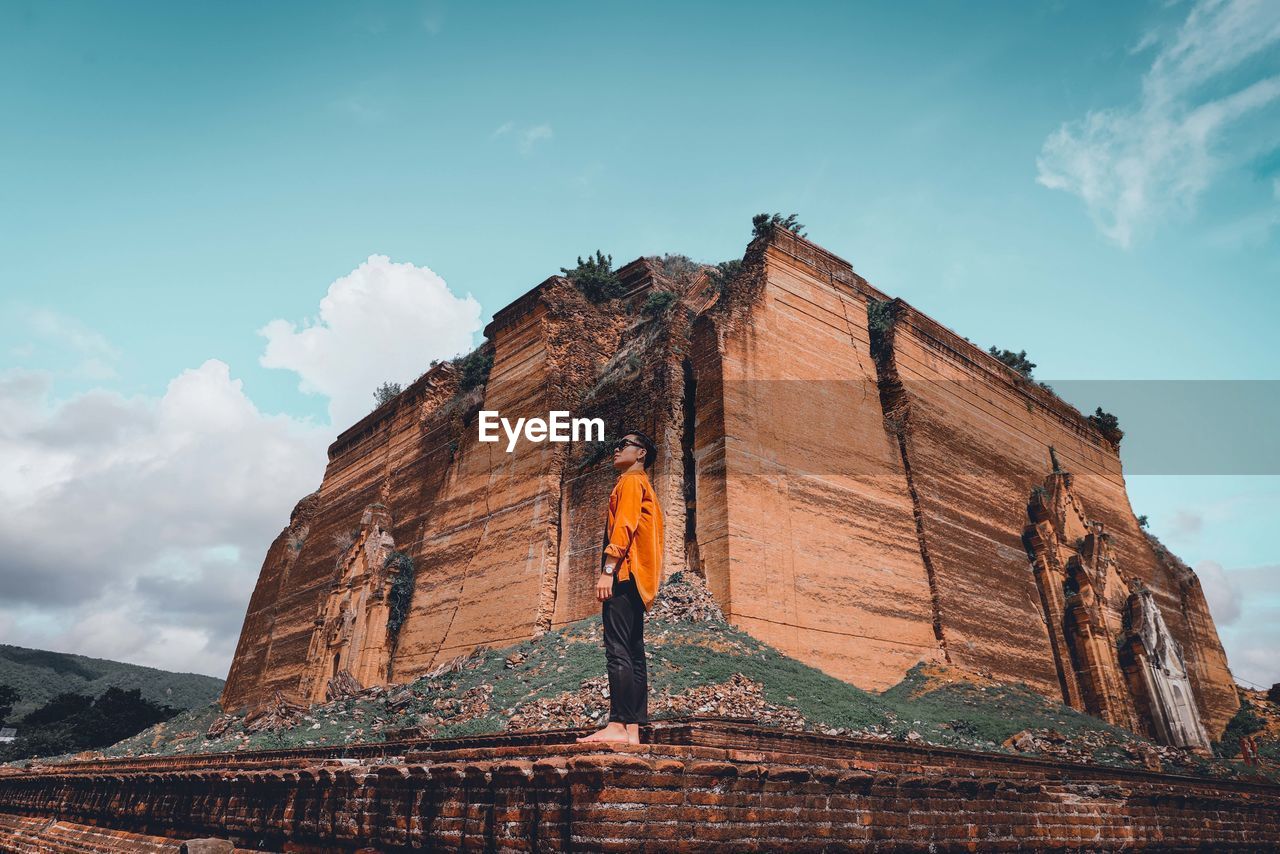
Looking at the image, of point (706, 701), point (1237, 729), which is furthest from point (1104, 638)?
point (706, 701)

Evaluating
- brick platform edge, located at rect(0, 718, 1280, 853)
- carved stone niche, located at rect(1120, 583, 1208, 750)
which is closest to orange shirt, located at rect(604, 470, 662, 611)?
brick platform edge, located at rect(0, 718, 1280, 853)

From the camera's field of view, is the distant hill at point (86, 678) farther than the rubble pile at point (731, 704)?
Yes

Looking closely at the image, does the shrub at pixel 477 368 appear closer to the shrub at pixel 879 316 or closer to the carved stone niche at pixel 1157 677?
the shrub at pixel 879 316

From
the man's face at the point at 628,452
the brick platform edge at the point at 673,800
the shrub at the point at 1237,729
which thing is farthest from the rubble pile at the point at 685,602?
the shrub at the point at 1237,729

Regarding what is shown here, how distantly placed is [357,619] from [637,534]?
1616 cm

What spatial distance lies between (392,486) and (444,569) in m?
6.17

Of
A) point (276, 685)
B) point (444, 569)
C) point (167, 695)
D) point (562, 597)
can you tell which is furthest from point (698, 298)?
point (167, 695)

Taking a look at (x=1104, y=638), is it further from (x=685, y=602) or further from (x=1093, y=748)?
(x=685, y=602)

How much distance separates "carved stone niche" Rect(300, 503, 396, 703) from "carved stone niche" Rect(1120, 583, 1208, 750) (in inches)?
670

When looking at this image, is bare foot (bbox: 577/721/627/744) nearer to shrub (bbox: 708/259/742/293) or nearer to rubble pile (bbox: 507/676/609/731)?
rubble pile (bbox: 507/676/609/731)

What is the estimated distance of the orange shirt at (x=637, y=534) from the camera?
13.3 feet

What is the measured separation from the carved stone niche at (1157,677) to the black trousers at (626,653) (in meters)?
17.6

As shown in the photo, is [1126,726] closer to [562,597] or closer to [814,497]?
[814,497]

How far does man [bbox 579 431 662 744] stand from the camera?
12.6 ft
